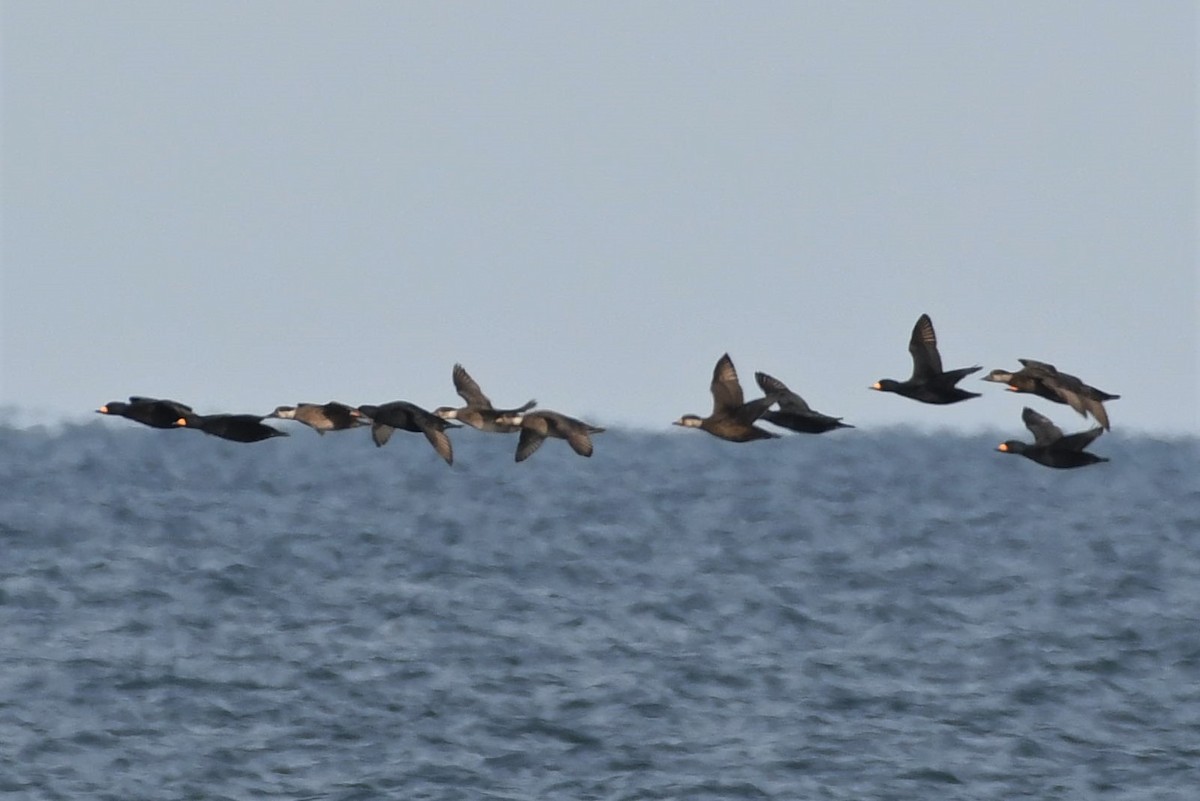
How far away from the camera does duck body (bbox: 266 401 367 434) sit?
1909 centimetres

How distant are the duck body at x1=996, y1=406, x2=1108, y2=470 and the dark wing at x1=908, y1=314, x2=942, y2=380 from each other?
1025 mm

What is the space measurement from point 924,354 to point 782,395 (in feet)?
4.57

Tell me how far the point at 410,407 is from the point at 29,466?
97.6 meters

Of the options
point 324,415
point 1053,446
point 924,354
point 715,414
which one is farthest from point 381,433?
point 1053,446

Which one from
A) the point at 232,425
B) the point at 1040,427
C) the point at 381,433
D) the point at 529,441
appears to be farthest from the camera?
the point at 1040,427

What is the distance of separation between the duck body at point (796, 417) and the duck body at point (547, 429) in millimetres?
1703

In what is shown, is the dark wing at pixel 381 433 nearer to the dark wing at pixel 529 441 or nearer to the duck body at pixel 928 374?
the dark wing at pixel 529 441

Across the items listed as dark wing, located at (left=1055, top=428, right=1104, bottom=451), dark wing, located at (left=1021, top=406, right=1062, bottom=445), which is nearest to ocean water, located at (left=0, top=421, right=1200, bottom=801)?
dark wing, located at (left=1021, top=406, right=1062, bottom=445)

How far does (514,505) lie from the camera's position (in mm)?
82812

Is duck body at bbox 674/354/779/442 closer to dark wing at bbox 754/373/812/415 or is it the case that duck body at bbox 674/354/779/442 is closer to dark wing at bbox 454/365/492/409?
dark wing at bbox 754/373/812/415

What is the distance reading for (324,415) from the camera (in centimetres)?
1953

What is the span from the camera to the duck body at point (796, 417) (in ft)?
65.2

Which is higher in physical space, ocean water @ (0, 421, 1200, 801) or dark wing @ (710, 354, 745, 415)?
dark wing @ (710, 354, 745, 415)

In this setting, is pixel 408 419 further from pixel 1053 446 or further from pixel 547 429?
pixel 1053 446
